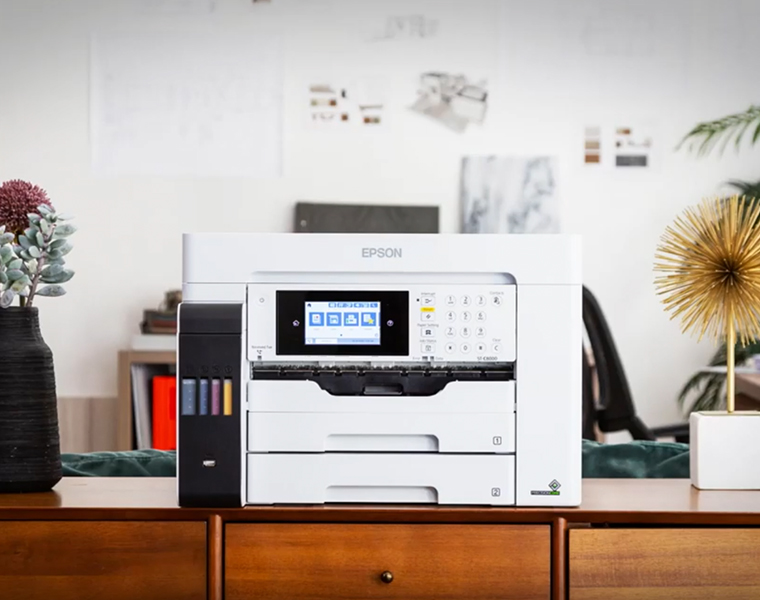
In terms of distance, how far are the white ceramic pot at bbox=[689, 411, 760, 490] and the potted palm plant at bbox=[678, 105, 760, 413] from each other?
9.11ft

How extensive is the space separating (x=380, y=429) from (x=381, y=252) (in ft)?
0.82

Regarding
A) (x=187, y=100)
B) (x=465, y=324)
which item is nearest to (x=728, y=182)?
(x=187, y=100)

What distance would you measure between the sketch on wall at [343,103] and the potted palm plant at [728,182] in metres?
1.33

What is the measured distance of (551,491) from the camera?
1.42 m

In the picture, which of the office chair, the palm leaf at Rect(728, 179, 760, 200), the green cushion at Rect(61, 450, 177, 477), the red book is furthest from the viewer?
the palm leaf at Rect(728, 179, 760, 200)

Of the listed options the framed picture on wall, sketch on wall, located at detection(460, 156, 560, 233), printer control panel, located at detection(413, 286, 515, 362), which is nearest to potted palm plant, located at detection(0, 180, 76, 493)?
printer control panel, located at detection(413, 286, 515, 362)

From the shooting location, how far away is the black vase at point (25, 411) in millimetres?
1505

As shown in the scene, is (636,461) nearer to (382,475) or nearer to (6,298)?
(382,475)

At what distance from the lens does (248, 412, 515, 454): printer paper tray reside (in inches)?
56.3

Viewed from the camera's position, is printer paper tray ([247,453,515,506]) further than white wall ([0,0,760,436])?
No

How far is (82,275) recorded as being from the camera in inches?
173

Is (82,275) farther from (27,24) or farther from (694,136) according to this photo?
(694,136)

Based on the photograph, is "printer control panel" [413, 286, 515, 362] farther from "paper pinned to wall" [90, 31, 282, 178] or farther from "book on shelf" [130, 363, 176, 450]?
"paper pinned to wall" [90, 31, 282, 178]

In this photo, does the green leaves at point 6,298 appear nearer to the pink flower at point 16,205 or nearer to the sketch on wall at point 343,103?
the pink flower at point 16,205
